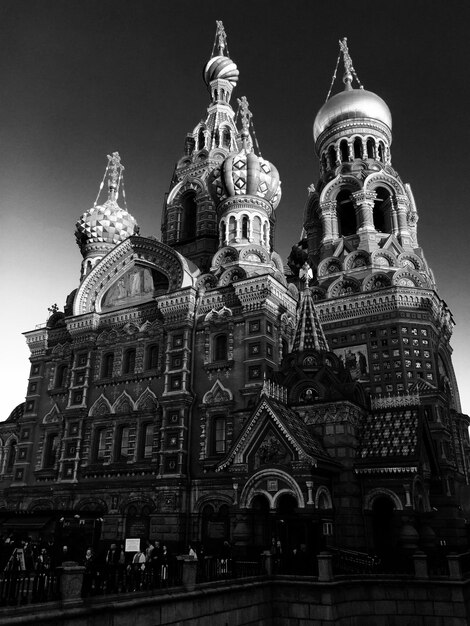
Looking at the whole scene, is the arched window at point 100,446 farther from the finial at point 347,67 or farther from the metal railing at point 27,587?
the finial at point 347,67

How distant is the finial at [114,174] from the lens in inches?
1485

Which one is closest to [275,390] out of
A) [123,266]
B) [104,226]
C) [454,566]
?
[454,566]

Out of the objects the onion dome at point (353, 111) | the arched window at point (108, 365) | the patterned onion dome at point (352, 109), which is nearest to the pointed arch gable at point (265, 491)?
the arched window at point (108, 365)

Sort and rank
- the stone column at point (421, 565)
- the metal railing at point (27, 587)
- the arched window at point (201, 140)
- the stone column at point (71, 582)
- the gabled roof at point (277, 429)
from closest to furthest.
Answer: the metal railing at point (27, 587) → the stone column at point (71, 582) → the stone column at point (421, 565) → the gabled roof at point (277, 429) → the arched window at point (201, 140)

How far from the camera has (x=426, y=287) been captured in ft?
91.0

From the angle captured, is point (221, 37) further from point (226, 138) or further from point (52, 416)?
point (52, 416)

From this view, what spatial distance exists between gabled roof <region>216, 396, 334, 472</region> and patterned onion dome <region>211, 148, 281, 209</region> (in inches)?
597

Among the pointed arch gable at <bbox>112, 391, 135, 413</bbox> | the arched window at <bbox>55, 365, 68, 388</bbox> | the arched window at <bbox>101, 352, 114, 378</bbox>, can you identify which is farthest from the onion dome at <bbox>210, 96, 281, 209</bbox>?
the arched window at <bbox>55, 365, 68, 388</bbox>

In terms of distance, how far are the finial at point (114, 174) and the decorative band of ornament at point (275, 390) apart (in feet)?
72.5

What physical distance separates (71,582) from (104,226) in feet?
89.6

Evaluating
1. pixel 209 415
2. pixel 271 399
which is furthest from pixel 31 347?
pixel 271 399

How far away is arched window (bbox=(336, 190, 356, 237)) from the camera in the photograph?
112 feet

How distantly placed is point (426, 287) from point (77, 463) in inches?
726

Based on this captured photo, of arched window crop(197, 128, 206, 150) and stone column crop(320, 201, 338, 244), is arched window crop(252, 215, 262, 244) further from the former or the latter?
arched window crop(197, 128, 206, 150)
